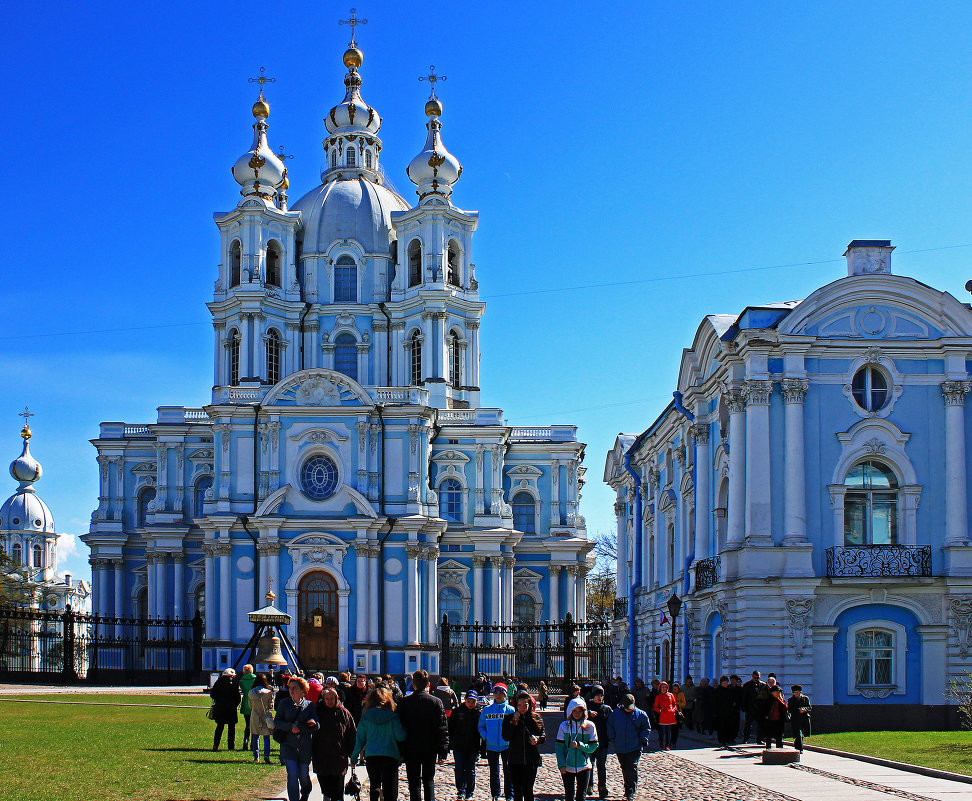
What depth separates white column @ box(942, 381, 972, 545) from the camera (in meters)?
30.2

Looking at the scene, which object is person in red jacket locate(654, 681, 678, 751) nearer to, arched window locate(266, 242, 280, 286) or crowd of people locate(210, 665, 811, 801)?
crowd of people locate(210, 665, 811, 801)

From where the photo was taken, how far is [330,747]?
1461 centimetres

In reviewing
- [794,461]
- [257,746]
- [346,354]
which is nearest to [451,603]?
[346,354]

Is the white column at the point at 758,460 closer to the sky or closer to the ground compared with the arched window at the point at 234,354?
closer to the ground

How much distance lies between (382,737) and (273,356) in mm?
48333

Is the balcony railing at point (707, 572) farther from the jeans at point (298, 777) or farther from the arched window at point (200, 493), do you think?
the arched window at point (200, 493)

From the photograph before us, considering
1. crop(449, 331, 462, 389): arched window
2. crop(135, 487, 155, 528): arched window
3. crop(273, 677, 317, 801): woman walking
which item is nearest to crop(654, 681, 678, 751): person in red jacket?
crop(273, 677, 317, 801): woman walking

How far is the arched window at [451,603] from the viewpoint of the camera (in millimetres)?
57969

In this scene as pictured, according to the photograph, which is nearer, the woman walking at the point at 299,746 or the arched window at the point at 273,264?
the woman walking at the point at 299,746

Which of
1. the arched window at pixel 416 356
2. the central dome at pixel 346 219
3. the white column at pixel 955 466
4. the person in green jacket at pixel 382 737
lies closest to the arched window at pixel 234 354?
the central dome at pixel 346 219

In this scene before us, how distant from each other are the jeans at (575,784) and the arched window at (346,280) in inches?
1901

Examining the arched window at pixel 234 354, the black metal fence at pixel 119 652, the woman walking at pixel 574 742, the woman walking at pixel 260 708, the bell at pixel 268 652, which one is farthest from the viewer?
the arched window at pixel 234 354

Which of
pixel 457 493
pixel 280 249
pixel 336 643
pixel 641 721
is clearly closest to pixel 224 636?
pixel 336 643

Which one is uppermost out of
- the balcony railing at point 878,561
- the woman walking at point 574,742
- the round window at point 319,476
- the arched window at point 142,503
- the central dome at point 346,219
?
the central dome at point 346,219
